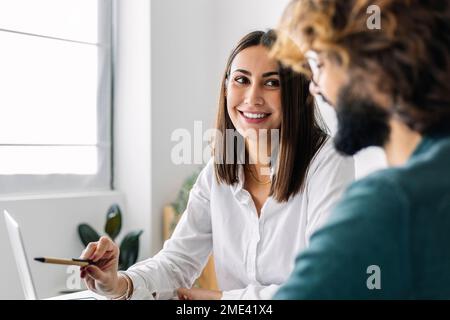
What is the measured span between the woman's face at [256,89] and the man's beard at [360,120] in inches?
18.2

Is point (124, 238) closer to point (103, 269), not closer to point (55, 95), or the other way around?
point (55, 95)

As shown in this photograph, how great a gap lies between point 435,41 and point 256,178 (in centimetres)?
64

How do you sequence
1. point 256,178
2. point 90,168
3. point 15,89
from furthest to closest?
point 90,168, point 15,89, point 256,178

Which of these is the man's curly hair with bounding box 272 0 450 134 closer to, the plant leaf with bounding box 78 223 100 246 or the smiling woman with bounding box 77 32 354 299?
the smiling woman with bounding box 77 32 354 299

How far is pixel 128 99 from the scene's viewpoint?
2303 millimetres

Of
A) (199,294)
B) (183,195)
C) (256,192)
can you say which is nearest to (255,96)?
(256,192)

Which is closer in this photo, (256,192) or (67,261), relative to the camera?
(67,261)

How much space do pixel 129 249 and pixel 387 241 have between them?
1785 millimetres

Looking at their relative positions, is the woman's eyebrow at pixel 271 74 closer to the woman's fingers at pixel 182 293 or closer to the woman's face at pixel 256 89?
the woman's face at pixel 256 89

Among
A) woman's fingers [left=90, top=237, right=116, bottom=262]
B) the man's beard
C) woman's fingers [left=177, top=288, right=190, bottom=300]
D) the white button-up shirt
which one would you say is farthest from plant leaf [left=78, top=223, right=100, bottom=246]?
the man's beard

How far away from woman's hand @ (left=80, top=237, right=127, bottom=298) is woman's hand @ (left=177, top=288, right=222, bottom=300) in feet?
0.38

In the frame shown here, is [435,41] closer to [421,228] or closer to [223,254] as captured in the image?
[421,228]

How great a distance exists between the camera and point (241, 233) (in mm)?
1043
